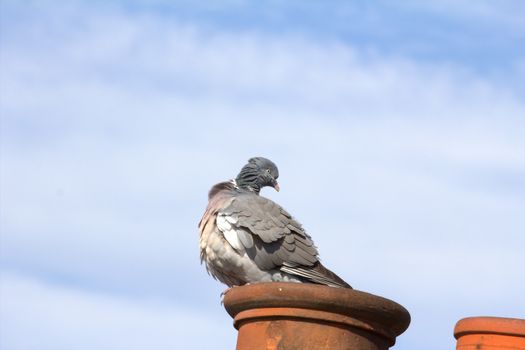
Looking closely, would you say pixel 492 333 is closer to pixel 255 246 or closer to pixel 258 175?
pixel 255 246

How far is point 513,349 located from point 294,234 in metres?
3.37

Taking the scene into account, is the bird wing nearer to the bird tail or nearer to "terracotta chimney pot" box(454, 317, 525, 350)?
the bird tail

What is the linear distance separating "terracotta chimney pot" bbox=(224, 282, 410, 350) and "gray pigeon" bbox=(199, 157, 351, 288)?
2659 millimetres

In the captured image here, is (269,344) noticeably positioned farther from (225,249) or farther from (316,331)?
(225,249)

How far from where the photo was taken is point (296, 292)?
548 centimetres

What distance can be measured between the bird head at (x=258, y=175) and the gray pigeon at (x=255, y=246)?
767 mm

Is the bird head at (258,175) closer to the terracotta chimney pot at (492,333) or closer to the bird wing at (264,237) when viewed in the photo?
the bird wing at (264,237)

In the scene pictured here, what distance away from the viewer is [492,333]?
5.55m

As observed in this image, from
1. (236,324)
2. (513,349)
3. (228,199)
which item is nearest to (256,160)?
(228,199)

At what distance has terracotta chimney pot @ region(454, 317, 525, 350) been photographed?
547 centimetres

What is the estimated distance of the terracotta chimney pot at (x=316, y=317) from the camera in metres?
5.46

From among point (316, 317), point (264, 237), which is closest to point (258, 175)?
point (264, 237)

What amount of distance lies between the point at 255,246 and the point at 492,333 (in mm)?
3131

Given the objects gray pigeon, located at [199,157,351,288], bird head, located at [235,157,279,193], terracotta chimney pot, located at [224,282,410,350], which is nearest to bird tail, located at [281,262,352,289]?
gray pigeon, located at [199,157,351,288]
